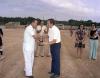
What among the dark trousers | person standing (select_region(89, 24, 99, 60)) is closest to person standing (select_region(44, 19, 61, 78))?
the dark trousers

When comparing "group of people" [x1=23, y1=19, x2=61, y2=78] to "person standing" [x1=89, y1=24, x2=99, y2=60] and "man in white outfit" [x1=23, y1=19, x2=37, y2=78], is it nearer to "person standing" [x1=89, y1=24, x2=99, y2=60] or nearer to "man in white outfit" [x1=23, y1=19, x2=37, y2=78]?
"man in white outfit" [x1=23, y1=19, x2=37, y2=78]

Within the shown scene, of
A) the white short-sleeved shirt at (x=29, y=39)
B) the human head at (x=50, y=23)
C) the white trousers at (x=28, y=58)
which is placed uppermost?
the human head at (x=50, y=23)

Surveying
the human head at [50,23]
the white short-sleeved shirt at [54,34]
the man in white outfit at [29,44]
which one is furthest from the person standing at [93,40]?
the man in white outfit at [29,44]

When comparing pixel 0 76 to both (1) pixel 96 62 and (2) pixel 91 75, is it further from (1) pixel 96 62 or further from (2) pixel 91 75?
(1) pixel 96 62

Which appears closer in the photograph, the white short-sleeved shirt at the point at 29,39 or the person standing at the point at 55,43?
the white short-sleeved shirt at the point at 29,39

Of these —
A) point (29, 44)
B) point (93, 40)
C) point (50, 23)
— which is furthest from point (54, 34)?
point (93, 40)

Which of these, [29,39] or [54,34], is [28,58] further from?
[54,34]

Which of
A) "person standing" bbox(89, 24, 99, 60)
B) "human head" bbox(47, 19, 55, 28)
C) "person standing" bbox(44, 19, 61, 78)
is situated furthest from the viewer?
"person standing" bbox(89, 24, 99, 60)

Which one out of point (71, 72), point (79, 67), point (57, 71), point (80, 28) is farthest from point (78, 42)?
point (57, 71)

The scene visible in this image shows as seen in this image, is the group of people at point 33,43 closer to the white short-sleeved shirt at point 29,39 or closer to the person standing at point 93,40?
the white short-sleeved shirt at point 29,39

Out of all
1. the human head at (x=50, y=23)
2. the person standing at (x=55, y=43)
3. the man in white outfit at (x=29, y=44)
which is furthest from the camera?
the human head at (x=50, y=23)

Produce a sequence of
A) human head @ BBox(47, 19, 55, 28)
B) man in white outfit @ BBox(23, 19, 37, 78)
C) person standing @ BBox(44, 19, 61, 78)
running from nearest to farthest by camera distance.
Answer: man in white outfit @ BBox(23, 19, 37, 78) → person standing @ BBox(44, 19, 61, 78) → human head @ BBox(47, 19, 55, 28)

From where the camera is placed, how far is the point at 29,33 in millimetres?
11945

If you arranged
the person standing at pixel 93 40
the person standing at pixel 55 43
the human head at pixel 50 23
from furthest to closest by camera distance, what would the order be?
the person standing at pixel 93 40
the human head at pixel 50 23
the person standing at pixel 55 43
